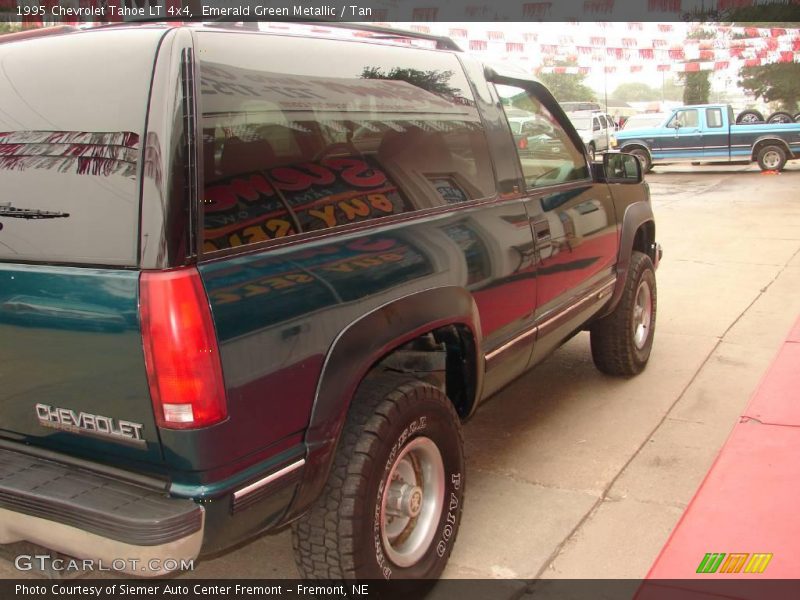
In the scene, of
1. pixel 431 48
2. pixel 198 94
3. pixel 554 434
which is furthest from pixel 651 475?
pixel 198 94

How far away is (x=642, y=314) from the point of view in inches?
204

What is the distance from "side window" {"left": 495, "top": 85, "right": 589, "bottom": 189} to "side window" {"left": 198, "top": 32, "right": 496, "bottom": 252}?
0.43 metres

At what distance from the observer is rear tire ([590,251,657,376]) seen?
4.79 metres

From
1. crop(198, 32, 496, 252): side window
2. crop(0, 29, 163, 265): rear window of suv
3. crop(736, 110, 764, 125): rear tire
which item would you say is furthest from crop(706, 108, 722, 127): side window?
crop(0, 29, 163, 265): rear window of suv

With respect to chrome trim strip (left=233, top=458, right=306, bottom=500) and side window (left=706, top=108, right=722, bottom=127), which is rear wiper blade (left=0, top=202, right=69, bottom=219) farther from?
side window (left=706, top=108, right=722, bottom=127)

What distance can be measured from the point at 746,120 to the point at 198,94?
24287 millimetres

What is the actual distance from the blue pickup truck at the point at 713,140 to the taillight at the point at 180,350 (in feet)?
63.7

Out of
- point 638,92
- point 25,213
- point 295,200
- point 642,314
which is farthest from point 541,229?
point 638,92

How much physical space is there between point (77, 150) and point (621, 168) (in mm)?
3258

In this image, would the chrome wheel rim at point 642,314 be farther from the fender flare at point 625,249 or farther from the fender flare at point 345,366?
the fender flare at point 345,366

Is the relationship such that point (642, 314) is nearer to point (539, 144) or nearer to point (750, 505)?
point (539, 144)

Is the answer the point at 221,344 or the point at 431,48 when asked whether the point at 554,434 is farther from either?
the point at 221,344

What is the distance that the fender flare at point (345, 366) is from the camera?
228 centimetres

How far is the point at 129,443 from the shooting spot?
2.07 metres
